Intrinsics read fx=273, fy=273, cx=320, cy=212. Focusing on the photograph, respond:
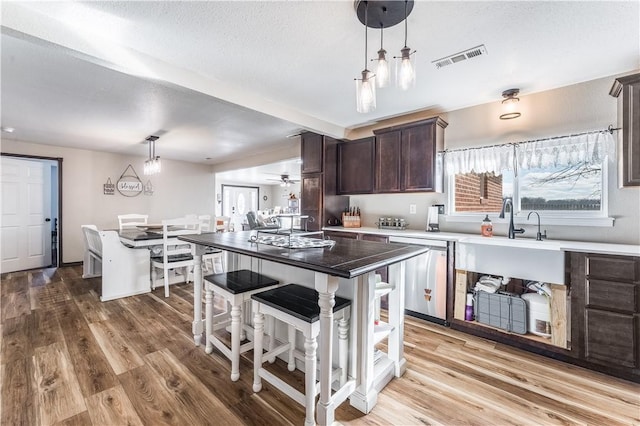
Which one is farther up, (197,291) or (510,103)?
(510,103)

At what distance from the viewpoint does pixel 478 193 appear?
3154mm

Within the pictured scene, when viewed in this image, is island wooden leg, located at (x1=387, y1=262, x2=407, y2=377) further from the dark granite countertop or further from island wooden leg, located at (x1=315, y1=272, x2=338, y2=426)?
island wooden leg, located at (x1=315, y1=272, x2=338, y2=426)

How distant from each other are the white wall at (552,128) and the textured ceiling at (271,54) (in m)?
0.12

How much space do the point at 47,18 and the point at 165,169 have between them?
537 cm

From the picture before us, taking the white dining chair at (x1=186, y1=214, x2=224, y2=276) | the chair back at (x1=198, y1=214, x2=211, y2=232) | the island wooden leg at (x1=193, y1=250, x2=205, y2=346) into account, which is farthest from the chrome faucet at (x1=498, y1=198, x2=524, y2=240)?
the chair back at (x1=198, y1=214, x2=211, y2=232)

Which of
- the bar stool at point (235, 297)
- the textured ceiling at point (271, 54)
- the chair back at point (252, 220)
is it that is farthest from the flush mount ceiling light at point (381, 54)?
the chair back at point (252, 220)

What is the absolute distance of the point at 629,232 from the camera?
2.32m

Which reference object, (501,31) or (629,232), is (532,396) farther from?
(501,31)

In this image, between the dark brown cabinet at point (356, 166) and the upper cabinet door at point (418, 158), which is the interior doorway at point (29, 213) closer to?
the dark brown cabinet at point (356, 166)

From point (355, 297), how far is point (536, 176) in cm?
245

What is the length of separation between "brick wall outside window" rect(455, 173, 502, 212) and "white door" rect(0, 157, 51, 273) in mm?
7074

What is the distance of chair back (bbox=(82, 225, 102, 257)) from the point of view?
3804 mm

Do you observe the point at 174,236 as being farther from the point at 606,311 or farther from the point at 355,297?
the point at 606,311

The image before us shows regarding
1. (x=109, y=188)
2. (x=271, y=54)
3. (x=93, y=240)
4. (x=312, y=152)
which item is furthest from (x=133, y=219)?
(x=271, y=54)
